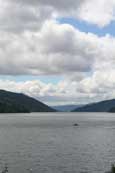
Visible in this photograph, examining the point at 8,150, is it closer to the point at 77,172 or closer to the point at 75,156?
the point at 75,156

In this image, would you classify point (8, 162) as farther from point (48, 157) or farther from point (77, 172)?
point (77, 172)

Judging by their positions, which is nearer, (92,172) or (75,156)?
(92,172)

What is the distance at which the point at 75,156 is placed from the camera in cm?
10038

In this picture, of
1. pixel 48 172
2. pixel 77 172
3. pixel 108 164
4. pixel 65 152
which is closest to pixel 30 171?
pixel 48 172

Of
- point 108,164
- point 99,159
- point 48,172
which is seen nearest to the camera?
point 48,172

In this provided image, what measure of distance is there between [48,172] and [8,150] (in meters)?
41.0

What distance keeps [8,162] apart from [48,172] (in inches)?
704

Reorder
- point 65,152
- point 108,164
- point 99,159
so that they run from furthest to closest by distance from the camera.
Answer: point 65,152
point 99,159
point 108,164

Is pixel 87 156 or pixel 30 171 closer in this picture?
pixel 30 171

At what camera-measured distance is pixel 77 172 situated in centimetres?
7650

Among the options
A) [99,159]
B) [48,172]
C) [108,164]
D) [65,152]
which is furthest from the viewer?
[65,152]

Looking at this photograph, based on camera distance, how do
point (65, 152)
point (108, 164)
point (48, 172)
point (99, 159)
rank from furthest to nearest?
point (65, 152) → point (99, 159) → point (108, 164) → point (48, 172)

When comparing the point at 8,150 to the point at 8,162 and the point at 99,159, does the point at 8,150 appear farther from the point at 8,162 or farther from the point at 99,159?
the point at 99,159

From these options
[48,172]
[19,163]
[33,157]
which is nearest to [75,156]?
[33,157]
